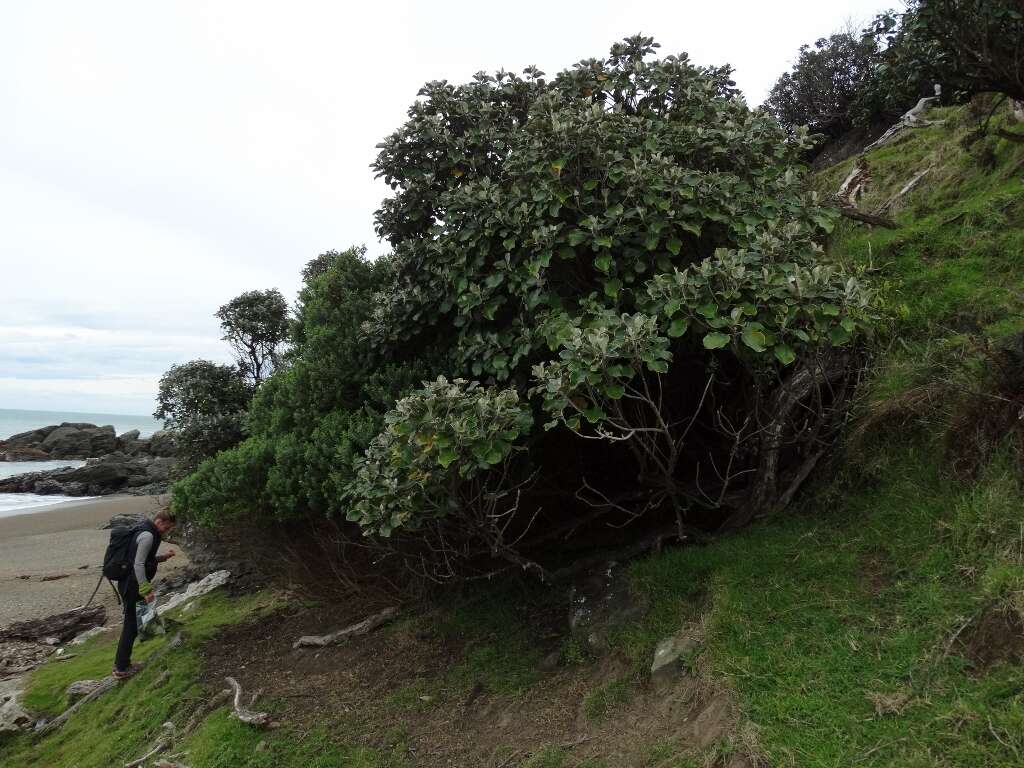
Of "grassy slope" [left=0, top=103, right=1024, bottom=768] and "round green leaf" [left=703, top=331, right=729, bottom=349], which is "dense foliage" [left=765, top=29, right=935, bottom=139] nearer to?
"grassy slope" [left=0, top=103, right=1024, bottom=768]

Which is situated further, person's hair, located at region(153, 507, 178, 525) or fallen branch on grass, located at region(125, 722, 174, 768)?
person's hair, located at region(153, 507, 178, 525)

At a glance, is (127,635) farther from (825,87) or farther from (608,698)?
(825,87)

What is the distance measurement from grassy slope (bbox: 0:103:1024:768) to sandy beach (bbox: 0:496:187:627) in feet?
19.4

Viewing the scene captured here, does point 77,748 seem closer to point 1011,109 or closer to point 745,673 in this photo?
point 745,673

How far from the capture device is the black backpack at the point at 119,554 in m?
7.75

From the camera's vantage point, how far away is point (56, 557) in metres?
18.2

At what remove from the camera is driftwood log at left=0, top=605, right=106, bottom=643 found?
10.8m

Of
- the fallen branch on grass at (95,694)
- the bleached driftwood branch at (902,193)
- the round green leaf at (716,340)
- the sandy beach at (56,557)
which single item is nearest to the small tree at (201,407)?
the sandy beach at (56,557)

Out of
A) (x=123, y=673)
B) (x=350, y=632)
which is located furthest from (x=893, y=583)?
(x=123, y=673)

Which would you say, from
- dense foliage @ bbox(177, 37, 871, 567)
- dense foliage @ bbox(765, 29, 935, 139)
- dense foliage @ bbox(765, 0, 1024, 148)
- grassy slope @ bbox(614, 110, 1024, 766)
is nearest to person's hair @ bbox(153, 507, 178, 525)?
dense foliage @ bbox(177, 37, 871, 567)

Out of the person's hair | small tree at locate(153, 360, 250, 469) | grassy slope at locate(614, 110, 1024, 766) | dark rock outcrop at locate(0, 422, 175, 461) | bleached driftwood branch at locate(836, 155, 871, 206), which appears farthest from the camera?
dark rock outcrop at locate(0, 422, 175, 461)

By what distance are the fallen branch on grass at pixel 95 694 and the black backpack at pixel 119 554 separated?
0.95 meters

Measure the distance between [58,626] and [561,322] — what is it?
35.2ft

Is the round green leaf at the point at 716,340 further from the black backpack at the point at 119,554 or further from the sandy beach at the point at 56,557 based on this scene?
the sandy beach at the point at 56,557
